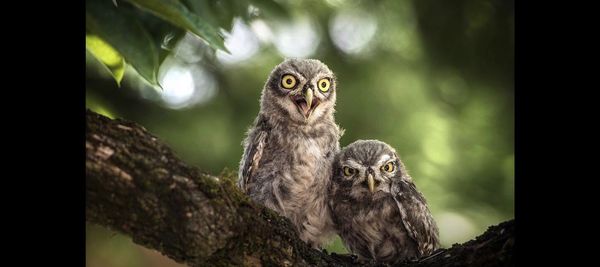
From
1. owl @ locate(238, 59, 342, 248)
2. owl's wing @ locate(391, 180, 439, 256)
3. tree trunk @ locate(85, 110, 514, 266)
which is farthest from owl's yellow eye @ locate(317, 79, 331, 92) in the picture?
tree trunk @ locate(85, 110, 514, 266)

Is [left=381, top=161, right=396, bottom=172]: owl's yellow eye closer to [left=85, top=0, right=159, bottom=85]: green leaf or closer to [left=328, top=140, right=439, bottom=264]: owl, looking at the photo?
[left=328, top=140, right=439, bottom=264]: owl

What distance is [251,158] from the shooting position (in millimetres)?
2764

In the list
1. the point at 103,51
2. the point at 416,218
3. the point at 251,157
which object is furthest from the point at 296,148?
the point at 103,51

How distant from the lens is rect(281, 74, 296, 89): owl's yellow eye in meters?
2.83

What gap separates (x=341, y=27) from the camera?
3.56m

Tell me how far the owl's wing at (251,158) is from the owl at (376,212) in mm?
342

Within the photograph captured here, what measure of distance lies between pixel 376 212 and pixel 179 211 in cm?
122

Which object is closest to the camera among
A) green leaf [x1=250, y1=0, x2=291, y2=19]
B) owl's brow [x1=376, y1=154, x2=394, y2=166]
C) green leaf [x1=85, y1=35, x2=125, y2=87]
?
green leaf [x1=85, y1=35, x2=125, y2=87]

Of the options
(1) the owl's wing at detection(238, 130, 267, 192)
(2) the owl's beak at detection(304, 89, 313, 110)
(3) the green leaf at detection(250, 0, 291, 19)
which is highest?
(3) the green leaf at detection(250, 0, 291, 19)

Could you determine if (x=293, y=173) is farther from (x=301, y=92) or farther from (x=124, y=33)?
(x=124, y=33)
